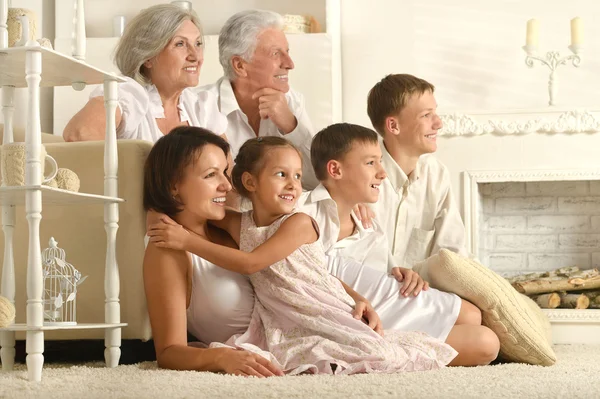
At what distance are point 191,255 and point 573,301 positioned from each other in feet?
7.93

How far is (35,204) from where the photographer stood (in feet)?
6.36

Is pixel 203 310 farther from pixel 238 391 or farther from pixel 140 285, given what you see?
pixel 238 391

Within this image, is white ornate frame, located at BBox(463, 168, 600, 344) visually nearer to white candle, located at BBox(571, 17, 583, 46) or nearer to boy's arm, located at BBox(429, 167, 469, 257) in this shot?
white candle, located at BBox(571, 17, 583, 46)

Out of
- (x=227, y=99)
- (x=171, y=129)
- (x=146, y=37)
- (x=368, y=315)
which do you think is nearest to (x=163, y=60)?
(x=146, y=37)

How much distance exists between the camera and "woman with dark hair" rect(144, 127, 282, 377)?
2135mm

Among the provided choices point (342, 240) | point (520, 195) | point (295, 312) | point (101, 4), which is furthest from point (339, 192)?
point (101, 4)

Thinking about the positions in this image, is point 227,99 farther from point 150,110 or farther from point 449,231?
point 449,231

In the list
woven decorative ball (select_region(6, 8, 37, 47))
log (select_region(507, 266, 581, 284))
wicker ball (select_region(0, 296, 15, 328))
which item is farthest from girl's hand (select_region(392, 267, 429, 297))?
log (select_region(507, 266, 581, 284))

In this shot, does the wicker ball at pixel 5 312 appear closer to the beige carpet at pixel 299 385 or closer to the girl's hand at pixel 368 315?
the beige carpet at pixel 299 385

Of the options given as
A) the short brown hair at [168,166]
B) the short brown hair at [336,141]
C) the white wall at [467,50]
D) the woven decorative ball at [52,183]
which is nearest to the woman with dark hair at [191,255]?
the short brown hair at [168,166]

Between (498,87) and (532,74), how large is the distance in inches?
7.1

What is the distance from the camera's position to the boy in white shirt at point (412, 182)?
2.97 metres

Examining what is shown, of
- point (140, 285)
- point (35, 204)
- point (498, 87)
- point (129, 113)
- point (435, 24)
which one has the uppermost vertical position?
point (435, 24)

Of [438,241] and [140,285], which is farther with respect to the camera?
[438,241]
